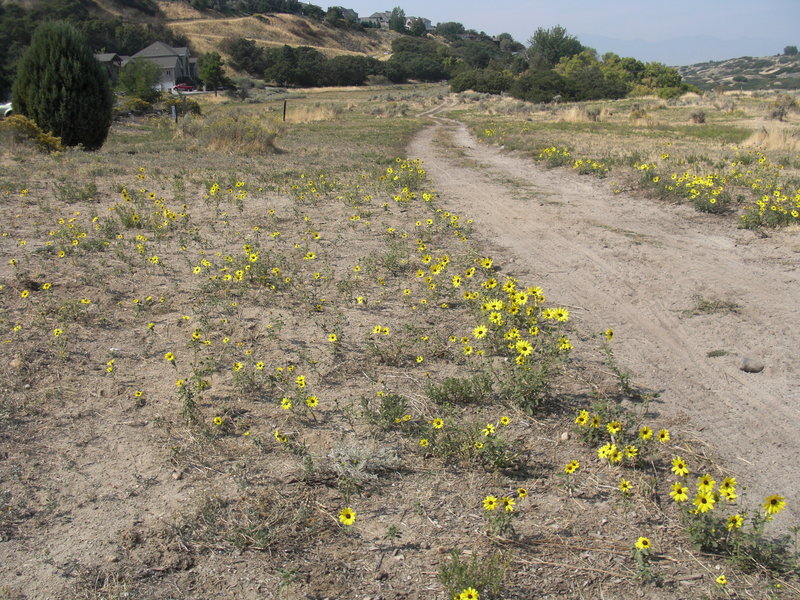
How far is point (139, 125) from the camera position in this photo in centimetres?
2686

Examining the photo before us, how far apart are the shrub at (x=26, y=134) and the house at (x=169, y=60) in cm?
6507

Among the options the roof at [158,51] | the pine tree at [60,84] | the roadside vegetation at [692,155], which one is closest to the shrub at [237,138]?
the pine tree at [60,84]

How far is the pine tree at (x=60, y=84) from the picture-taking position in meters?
14.6

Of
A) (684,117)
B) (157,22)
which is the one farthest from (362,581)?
(157,22)

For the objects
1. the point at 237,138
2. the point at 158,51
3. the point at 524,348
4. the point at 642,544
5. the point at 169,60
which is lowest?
the point at 642,544

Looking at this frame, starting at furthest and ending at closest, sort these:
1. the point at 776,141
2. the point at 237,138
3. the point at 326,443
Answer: the point at 776,141
the point at 237,138
the point at 326,443

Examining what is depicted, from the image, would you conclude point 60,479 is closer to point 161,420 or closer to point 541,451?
point 161,420

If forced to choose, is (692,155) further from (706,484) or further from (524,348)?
(706,484)

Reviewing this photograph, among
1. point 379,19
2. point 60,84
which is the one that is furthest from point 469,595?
point 379,19

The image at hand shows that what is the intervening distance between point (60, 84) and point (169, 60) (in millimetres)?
67611

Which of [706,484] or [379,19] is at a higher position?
[379,19]

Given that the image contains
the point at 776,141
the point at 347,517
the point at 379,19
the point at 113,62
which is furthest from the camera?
the point at 379,19

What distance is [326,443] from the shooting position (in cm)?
369

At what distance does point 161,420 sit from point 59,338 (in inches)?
59.8
